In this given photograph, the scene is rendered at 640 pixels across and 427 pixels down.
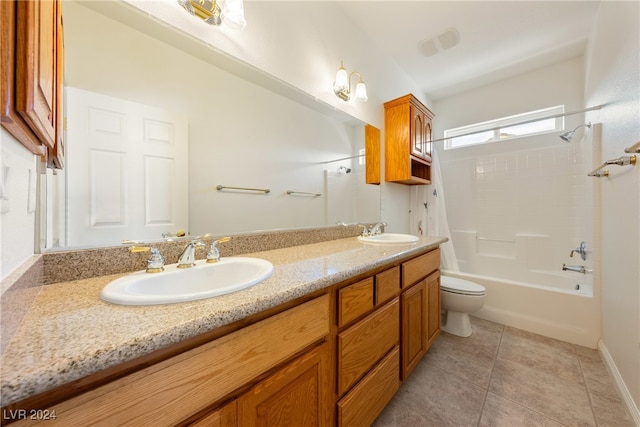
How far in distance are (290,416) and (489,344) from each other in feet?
6.08

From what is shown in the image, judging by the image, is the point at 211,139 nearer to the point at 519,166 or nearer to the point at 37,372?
the point at 37,372

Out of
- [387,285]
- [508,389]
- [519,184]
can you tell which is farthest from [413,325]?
[519,184]

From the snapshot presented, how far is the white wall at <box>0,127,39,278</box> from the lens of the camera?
0.49 m

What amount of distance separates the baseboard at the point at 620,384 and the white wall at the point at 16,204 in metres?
2.43

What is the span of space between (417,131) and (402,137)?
0.22 meters

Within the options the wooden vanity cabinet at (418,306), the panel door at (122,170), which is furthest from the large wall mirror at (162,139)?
the wooden vanity cabinet at (418,306)

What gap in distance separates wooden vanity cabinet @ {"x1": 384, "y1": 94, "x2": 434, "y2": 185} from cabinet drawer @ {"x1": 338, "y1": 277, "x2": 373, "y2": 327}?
148cm

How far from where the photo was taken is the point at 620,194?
138 centimetres

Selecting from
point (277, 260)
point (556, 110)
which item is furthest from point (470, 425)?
point (556, 110)

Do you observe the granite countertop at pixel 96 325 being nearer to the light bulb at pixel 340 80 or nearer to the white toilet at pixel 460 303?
the light bulb at pixel 340 80

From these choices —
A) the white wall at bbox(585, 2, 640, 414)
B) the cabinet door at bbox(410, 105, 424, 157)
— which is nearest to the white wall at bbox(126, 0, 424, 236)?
the cabinet door at bbox(410, 105, 424, 157)

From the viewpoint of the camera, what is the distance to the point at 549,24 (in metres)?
1.94

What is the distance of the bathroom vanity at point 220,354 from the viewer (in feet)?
1.19

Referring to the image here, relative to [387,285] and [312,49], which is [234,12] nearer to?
[312,49]
